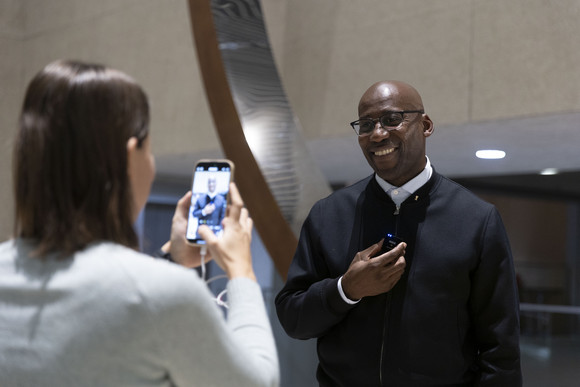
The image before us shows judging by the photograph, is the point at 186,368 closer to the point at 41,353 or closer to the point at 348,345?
the point at 41,353

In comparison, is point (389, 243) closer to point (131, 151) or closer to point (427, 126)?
point (427, 126)

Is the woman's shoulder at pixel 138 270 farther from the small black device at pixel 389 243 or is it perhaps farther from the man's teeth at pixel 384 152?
the man's teeth at pixel 384 152

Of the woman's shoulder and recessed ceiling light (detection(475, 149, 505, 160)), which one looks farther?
recessed ceiling light (detection(475, 149, 505, 160))

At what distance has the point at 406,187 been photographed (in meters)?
1.86

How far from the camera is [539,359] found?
228 inches

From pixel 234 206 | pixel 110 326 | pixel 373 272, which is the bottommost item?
pixel 373 272

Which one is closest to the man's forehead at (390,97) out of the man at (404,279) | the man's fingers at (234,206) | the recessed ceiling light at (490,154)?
the man at (404,279)

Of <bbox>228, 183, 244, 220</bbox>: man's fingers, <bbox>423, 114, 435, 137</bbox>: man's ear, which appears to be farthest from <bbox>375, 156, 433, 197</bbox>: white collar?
<bbox>228, 183, 244, 220</bbox>: man's fingers

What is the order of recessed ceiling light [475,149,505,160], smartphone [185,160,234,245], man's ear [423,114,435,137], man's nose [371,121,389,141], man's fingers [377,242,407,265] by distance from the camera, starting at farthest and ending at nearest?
recessed ceiling light [475,149,505,160] → man's ear [423,114,435,137] → man's nose [371,121,389,141] → man's fingers [377,242,407,265] → smartphone [185,160,234,245]

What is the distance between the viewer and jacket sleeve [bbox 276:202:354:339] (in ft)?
5.75

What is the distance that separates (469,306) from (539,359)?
445 cm

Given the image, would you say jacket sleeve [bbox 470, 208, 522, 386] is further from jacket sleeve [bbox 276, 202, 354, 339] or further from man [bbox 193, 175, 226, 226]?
man [bbox 193, 175, 226, 226]

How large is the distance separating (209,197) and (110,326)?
1.77 feet

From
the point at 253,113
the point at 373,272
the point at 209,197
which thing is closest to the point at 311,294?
the point at 373,272
